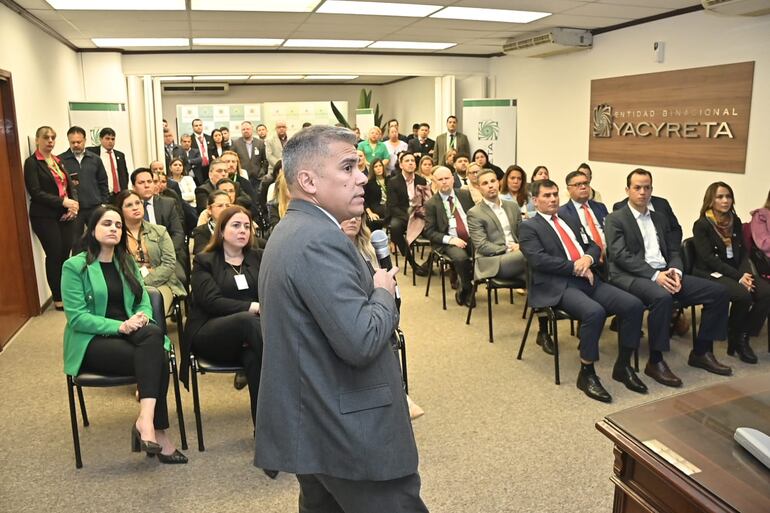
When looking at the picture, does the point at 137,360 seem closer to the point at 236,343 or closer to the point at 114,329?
the point at 114,329

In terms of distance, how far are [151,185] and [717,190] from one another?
4385 millimetres

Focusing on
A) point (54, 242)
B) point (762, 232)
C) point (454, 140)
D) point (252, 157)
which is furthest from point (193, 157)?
point (762, 232)

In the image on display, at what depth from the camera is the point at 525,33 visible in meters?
7.70

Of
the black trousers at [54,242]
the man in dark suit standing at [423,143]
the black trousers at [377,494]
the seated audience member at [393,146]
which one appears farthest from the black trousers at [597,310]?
the man in dark suit standing at [423,143]

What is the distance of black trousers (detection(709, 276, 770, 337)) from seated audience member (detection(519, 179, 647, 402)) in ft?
3.03

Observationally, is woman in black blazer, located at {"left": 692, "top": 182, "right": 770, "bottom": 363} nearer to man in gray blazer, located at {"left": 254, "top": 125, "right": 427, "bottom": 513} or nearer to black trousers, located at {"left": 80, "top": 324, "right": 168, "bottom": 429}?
man in gray blazer, located at {"left": 254, "top": 125, "right": 427, "bottom": 513}

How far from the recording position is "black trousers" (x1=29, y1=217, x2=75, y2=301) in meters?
5.46

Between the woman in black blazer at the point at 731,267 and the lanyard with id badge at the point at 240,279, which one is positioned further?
the woman in black blazer at the point at 731,267

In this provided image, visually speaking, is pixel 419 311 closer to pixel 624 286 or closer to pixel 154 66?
pixel 624 286

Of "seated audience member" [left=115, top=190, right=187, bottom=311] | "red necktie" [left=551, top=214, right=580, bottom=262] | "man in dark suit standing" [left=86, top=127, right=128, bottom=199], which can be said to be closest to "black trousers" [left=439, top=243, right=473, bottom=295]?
"red necktie" [left=551, top=214, right=580, bottom=262]

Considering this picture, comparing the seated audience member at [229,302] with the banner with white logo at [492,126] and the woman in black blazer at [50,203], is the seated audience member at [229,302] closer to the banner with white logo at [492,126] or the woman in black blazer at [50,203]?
the woman in black blazer at [50,203]

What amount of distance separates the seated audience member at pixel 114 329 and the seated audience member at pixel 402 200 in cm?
400

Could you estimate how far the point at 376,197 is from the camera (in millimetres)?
7023

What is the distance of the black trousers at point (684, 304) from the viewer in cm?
383
